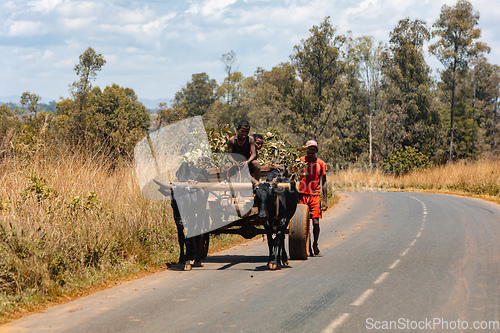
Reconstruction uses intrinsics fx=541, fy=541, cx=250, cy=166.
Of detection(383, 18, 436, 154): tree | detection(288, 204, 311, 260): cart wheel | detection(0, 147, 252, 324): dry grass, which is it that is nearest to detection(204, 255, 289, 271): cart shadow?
detection(288, 204, 311, 260): cart wheel

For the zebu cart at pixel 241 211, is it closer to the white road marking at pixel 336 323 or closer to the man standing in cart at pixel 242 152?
the man standing in cart at pixel 242 152

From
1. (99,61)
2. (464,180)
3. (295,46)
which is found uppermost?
(295,46)

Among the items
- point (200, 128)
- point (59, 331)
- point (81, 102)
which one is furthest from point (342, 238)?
point (81, 102)

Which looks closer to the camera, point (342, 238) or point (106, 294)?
point (106, 294)

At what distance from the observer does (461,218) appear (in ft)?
66.0

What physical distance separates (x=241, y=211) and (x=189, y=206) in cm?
100

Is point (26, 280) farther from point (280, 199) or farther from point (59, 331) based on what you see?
point (280, 199)

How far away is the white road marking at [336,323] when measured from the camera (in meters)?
6.37

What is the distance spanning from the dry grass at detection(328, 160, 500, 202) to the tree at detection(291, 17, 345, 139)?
6055 mm

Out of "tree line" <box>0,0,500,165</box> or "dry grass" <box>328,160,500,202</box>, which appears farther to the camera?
"tree line" <box>0,0,500,165</box>

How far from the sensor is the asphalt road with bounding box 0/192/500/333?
662 centimetres

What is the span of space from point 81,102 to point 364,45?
A: 3655cm

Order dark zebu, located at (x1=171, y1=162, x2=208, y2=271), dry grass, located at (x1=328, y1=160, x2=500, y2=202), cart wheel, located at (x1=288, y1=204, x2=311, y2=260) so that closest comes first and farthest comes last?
dark zebu, located at (x1=171, y1=162, x2=208, y2=271) < cart wheel, located at (x1=288, y1=204, x2=311, y2=260) < dry grass, located at (x1=328, y1=160, x2=500, y2=202)
